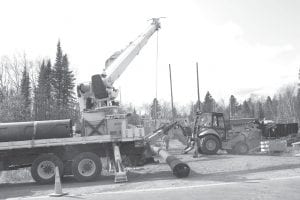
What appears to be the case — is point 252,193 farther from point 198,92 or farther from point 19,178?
point 198,92

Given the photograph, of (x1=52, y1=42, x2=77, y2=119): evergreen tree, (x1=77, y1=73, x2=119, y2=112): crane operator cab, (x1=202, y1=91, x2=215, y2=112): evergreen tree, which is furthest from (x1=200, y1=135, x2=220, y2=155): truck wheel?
(x1=202, y1=91, x2=215, y2=112): evergreen tree

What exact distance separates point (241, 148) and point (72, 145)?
13.0 metres

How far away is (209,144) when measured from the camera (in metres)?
25.1

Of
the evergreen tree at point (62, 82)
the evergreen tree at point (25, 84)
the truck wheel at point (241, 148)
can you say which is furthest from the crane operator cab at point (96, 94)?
the evergreen tree at point (25, 84)

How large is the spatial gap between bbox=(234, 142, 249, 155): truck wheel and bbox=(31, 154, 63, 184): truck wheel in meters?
13.1

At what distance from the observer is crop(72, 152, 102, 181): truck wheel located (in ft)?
50.9

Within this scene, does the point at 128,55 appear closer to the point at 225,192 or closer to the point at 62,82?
the point at 225,192

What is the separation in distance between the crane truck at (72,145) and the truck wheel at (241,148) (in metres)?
10.3

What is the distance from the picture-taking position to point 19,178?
18.3 metres

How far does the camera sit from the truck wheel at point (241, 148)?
2577 centimetres

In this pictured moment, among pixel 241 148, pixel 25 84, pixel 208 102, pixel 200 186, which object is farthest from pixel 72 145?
pixel 208 102

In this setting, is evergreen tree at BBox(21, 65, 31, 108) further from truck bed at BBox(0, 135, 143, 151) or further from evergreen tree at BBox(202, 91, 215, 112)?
truck bed at BBox(0, 135, 143, 151)

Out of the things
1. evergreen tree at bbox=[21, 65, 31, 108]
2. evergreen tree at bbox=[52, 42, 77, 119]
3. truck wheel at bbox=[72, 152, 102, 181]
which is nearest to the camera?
truck wheel at bbox=[72, 152, 102, 181]

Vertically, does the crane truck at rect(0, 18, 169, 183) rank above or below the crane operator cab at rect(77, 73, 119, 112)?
below
